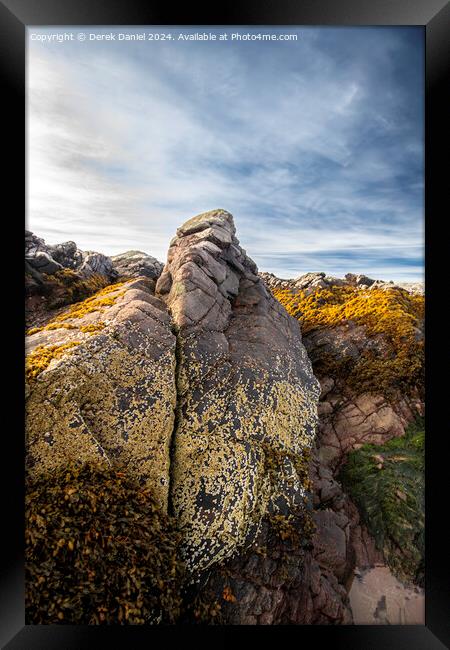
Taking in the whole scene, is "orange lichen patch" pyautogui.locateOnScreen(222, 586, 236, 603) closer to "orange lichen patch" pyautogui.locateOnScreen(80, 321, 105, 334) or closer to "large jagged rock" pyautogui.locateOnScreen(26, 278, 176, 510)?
"large jagged rock" pyautogui.locateOnScreen(26, 278, 176, 510)

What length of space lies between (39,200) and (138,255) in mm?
2340

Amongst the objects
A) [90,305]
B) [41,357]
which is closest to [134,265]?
[90,305]

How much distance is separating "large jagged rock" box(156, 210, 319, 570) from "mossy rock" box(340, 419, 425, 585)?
144 cm

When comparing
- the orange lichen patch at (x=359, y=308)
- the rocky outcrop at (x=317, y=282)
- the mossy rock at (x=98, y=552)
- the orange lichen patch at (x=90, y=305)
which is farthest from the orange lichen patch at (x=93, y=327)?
the orange lichen patch at (x=359, y=308)

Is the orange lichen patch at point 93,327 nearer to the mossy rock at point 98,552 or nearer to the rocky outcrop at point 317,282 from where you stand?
the mossy rock at point 98,552

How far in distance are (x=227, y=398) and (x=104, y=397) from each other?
75.4 inches

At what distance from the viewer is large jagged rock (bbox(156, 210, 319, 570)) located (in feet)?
14.6

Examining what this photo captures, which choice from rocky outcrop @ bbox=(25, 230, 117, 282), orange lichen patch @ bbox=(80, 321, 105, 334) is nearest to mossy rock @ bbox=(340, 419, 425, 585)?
orange lichen patch @ bbox=(80, 321, 105, 334)

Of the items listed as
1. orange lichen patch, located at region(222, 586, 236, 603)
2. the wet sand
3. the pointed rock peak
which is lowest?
the wet sand

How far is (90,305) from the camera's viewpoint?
5777 mm

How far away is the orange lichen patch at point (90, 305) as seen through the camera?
5.54m
